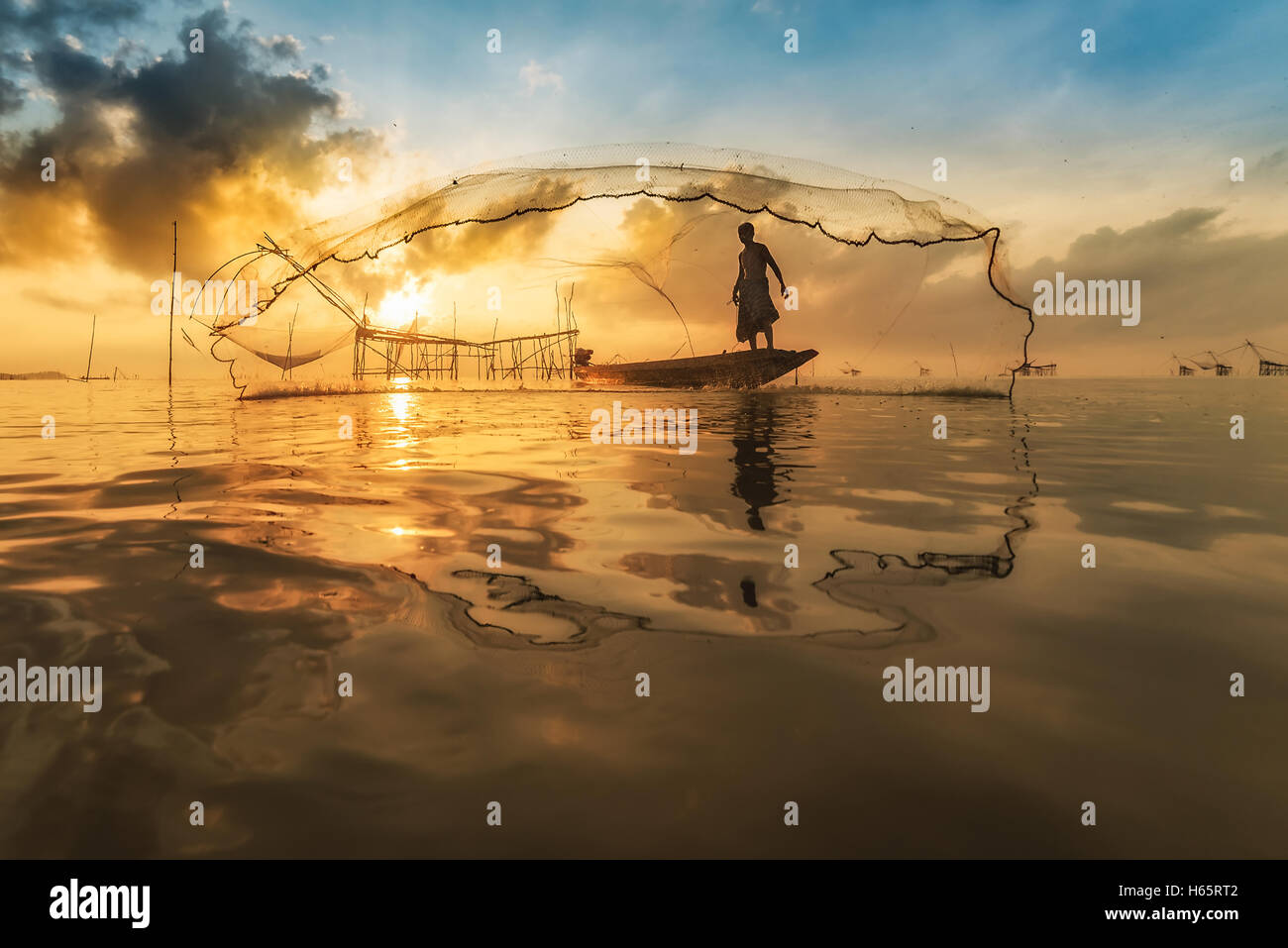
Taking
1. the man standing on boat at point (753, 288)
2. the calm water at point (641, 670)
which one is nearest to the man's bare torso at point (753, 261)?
the man standing on boat at point (753, 288)

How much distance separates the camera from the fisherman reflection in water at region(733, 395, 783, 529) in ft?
20.8

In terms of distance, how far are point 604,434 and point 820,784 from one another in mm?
10374

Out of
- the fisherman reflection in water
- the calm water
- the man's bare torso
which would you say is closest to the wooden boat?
the man's bare torso

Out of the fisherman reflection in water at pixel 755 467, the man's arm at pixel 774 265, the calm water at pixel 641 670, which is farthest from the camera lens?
the man's arm at pixel 774 265

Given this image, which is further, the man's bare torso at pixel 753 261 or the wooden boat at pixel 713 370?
the wooden boat at pixel 713 370

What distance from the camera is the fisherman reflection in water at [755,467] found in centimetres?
633

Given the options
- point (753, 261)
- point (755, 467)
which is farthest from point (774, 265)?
point (755, 467)

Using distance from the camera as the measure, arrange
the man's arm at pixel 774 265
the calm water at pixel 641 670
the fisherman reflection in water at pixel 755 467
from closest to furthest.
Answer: the calm water at pixel 641 670 < the fisherman reflection in water at pixel 755 467 < the man's arm at pixel 774 265

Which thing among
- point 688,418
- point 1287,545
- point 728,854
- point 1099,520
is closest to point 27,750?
point 728,854

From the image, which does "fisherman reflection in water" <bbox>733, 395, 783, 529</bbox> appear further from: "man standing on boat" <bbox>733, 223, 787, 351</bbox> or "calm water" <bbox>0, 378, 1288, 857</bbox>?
"man standing on boat" <bbox>733, 223, 787, 351</bbox>

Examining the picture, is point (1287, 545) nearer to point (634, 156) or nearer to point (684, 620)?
point (684, 620)

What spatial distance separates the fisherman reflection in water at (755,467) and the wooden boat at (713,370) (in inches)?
419

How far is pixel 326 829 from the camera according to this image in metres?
1.99

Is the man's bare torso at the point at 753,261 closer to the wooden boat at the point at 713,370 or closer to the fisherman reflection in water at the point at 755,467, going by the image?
the wooden boat at the point at 713,370
